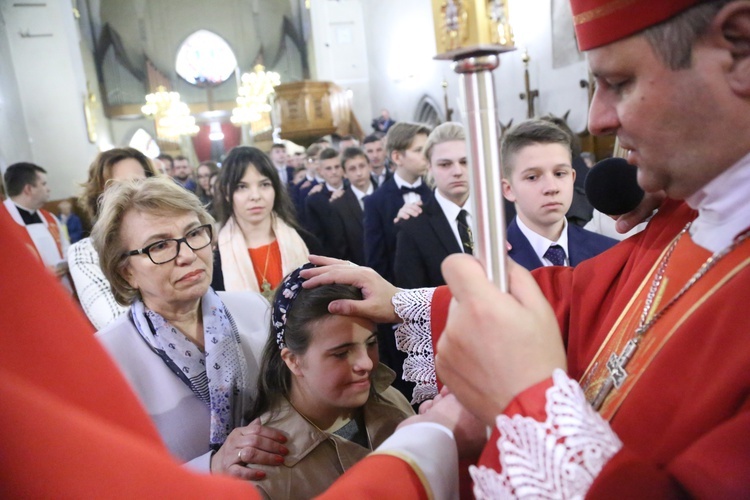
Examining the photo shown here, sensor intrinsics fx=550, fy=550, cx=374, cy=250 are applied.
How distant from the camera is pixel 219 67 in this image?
25438 millimetres

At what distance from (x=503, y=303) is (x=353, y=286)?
928 mm

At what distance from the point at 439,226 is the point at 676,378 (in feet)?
7.28

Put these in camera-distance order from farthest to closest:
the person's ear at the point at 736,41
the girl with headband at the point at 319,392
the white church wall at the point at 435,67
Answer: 1. the white church wall at the point at 435,67
2. the girl with headband at the point at 319,392
3. the person's ear at the point at 736,41

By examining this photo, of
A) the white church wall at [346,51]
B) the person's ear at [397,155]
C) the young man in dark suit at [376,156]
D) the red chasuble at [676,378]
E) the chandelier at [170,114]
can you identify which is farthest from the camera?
the chandelier at [170,114]

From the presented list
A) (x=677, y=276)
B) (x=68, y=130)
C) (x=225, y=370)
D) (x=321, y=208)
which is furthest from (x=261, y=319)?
(x=68, y=130)

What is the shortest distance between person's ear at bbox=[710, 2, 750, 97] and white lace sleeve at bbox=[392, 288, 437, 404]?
0.80 m

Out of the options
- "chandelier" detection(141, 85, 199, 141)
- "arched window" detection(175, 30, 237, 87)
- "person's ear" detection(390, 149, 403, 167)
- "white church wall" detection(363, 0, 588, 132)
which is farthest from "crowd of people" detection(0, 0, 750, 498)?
"arched window" detection(175, 30, 237, 87)

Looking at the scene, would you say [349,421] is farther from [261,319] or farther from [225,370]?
[261,319]

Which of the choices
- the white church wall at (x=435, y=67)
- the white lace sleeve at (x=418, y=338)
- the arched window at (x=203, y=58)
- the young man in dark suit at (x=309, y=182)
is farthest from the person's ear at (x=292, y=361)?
the arched window at (x=203, y=58)

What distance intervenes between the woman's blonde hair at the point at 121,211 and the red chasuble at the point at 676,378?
1.40 meters

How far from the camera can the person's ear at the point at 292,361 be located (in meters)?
1.67

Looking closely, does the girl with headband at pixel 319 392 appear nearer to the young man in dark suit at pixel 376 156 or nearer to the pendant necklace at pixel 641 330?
the pendant necklace at pixel 641 330

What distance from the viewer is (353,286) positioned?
1.58 meters

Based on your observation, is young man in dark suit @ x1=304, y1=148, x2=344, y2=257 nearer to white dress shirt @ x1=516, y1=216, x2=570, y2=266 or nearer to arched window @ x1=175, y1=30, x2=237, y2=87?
white dress shirt @ x1=516, y1=216, x2=570, y2=266
